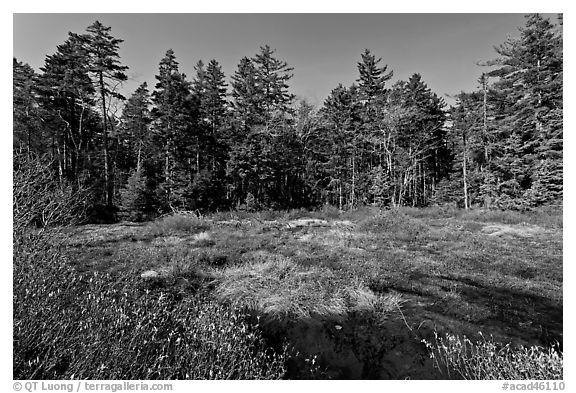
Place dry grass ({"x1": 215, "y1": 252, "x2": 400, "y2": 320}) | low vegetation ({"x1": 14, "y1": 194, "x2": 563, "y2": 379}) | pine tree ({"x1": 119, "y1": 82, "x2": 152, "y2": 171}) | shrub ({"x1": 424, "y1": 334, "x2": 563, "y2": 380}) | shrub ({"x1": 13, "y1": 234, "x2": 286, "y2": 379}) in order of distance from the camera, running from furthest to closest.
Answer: pine tree ({"x1": 119, "y1": 82, "x2": 152, "y2": 171}) < dry grass ({"x1": 215, "y1": 252, "x2": 400, "y2": 320}) < shrub ({"x1": 424, "y1": 334, "x2": 563, "y2": 380}) < low vegetation ({"x1": 14, "y1": 194, "x2": 563, "y2": 379}) < shrub ({"x1": 13, "y1": 234, "x2": 286, "y2": 379})

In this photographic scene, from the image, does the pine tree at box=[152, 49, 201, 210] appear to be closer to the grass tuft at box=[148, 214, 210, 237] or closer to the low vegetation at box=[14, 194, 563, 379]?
the grass tuft at box=[148, 214, 210, 237]

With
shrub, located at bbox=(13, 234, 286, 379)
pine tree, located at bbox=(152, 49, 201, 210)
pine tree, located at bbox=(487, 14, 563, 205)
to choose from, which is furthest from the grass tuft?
pine tree, located at bbox=(487, 14, 563, 205)

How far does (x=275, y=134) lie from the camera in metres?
26.6

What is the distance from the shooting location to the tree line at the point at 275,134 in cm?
1798

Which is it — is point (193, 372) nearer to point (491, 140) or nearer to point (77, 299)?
point (77, 299)

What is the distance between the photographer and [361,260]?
7559mm

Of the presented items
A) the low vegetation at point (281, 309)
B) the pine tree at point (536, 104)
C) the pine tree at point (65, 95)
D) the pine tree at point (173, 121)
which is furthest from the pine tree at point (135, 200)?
the pine tree at point (536, 104)

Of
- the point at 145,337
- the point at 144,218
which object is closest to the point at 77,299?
the point at 145,337

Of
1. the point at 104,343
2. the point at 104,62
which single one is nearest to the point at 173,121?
the point at 104,62

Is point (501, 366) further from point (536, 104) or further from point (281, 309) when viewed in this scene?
point (536, 104)

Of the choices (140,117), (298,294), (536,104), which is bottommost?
(298,294)

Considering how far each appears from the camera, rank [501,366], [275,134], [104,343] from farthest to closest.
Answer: [275,134], [501,366], [104,343]

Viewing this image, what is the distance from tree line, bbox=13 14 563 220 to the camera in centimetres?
1798

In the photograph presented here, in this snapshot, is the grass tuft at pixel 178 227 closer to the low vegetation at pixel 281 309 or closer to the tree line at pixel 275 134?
the low vegetation at pixel 281 309
